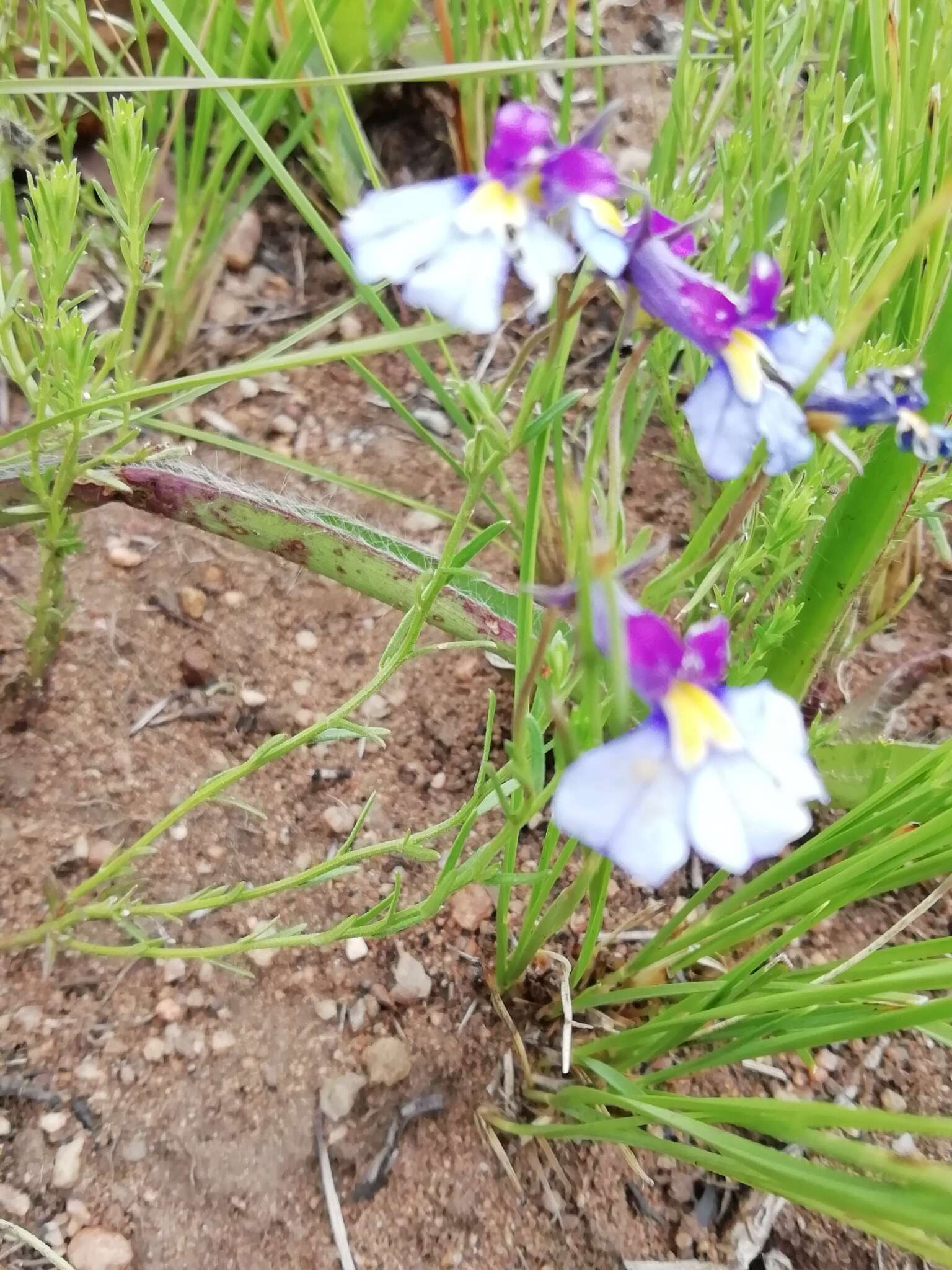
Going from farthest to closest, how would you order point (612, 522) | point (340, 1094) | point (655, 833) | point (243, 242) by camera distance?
point (243, 242) < point (340, 1094) < point (612, 522) < point (655, 833)

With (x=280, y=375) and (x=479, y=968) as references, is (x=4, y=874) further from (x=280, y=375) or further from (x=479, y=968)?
(x=280, y=375)

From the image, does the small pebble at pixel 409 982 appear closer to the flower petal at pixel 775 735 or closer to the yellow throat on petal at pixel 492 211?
the flower petal at pixel 775 735

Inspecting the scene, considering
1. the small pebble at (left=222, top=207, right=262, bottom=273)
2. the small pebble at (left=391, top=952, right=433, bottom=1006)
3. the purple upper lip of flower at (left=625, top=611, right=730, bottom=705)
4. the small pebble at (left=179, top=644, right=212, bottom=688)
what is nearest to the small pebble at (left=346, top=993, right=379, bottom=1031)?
the small pebble at (left=391, top=952, right=433, bottom=1006)

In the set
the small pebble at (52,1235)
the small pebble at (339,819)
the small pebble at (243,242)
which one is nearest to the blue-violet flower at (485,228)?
the small pebble at (339,819)

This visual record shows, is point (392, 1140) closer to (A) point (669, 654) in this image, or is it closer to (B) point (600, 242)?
(A) point (669, 654)

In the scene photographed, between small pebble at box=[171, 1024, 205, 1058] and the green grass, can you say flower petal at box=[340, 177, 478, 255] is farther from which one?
small pebble at box=[171, 1024, 205, 1058]

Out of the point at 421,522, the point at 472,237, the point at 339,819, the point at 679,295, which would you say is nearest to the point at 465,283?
the point at 472,237

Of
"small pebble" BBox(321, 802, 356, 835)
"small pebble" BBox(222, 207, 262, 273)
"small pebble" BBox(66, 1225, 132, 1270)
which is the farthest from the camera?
"small pebble" BBox(222, 207, 262, 273)
